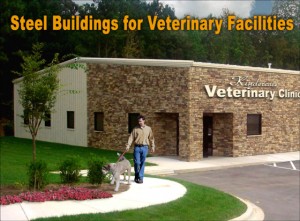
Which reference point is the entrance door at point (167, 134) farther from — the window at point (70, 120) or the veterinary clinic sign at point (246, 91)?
the window at point (70, 120)

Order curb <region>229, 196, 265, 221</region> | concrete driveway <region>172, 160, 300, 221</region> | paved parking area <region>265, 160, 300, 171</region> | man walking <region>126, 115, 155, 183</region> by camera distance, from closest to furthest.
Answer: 1. curb <region>229, 196, 265, 221</region>
2. concrete driveway <region>172, 160, 300, 221</region>
3. man walking <region>126, 115, 155, 183</region>
4. paved parking area <region>265, 160, 300, 171</region>

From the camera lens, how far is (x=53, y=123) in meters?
31.7

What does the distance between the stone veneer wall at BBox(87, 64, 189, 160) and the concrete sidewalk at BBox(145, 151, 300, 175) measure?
1086 mm

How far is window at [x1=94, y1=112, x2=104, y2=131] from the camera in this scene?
27609 millimetres

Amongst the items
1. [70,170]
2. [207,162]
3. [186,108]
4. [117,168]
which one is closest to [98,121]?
[186,108]

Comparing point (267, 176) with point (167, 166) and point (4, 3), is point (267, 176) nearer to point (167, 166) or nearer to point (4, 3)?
point (167, 166)

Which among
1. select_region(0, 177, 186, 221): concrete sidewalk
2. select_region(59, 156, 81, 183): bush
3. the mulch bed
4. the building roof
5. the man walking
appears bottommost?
select_region(0, 177, 186, 221): concrete sidewalk

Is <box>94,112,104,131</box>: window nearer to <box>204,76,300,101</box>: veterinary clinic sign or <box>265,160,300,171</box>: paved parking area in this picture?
<box>204,76,300,101</box>: veterinary clinic sign

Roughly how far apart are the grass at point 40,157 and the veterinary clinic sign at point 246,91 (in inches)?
213

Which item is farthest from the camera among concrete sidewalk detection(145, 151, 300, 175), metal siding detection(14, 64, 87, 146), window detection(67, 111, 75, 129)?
window detection(67, 111, 75, 129)

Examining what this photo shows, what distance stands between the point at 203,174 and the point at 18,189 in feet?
29.7

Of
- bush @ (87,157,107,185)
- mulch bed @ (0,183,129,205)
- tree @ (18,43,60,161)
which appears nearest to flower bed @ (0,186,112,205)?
mulch bed @ (0,183,129,205)

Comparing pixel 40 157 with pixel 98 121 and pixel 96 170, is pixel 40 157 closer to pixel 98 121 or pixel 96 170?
pixel 98 121

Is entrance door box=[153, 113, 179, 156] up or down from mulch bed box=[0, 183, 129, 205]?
up
